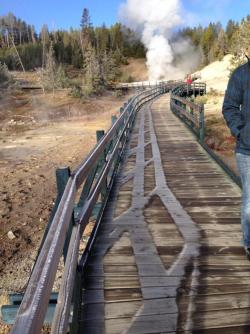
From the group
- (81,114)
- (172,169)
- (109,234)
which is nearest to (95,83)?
(81,114)

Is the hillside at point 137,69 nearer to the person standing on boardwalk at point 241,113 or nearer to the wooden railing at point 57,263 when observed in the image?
the person standing on boardwalk at point 241,113

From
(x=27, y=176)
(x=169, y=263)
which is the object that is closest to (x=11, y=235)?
(x=27, y=176)

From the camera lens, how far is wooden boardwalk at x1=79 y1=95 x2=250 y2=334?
3.59 m

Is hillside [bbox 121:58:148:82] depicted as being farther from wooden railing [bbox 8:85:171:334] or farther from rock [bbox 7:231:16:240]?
wooden railing [bbox 8:85:171:334]

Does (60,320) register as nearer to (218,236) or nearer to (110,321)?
(110,321)

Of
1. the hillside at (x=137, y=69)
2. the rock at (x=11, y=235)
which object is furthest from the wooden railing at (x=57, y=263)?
the hillside at (x=137, y=69)

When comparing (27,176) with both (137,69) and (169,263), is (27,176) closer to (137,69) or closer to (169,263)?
(169,263)

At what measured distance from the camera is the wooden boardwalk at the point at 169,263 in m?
3.59

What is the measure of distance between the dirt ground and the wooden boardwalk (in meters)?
2.84

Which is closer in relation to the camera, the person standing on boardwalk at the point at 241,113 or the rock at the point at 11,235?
the person standing on boardwalk at the point at 241,113

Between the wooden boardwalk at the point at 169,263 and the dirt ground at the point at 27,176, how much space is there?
284 centimetres

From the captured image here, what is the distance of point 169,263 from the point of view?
4598mm

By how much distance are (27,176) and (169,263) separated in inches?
476

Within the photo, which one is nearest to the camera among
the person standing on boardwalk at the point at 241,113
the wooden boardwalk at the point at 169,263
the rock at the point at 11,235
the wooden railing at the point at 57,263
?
the wooden railing at the point at 57,263
